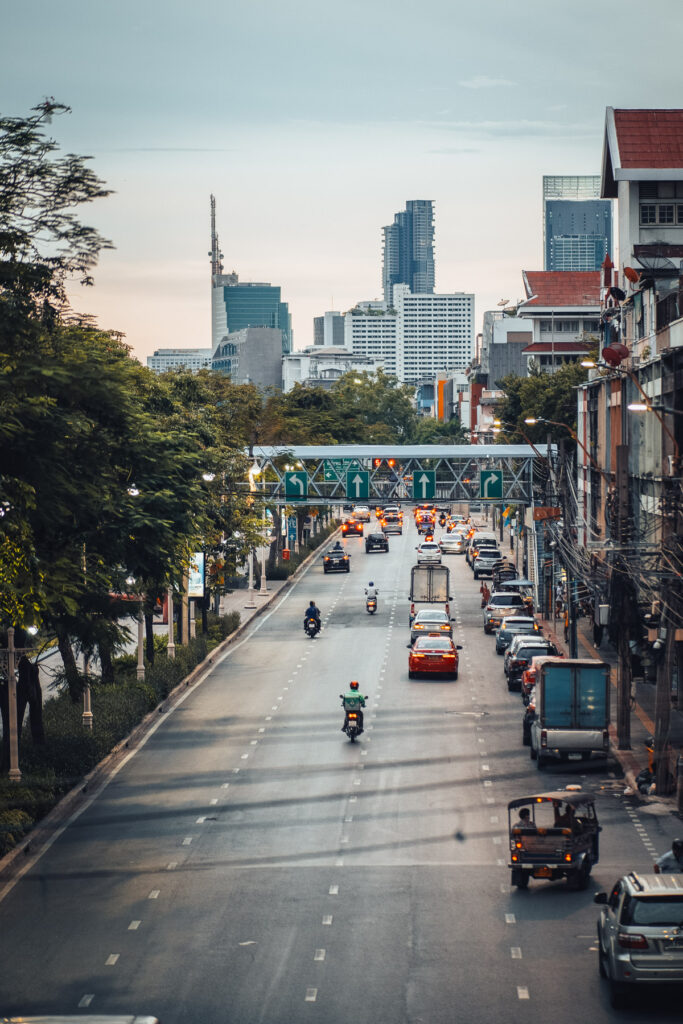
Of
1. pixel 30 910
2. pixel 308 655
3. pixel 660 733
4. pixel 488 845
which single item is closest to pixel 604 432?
pixel 308 655

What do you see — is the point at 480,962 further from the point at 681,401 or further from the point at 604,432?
the point at 604,432

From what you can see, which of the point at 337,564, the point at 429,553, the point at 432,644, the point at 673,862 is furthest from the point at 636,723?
the point at 337,564

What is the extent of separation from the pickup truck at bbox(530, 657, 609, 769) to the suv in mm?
17120

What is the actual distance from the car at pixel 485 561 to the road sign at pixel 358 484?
58.3 feet

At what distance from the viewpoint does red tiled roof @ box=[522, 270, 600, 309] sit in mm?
143625

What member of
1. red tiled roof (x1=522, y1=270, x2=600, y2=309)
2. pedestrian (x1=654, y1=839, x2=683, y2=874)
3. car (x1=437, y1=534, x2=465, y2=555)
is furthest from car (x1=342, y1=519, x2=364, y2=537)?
pedestrian (x1=654, y1=839, x2=683, y2=874)

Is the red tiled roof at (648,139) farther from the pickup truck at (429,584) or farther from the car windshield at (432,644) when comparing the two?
the car windshield at (432,644)

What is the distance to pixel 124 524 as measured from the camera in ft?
111

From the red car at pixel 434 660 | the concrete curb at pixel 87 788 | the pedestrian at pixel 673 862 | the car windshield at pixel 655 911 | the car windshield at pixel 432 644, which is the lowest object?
the concrete curb at pixel 87 788

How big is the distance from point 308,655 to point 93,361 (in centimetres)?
3086

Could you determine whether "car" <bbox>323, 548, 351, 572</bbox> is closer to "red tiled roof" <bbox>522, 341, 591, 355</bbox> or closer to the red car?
the red car

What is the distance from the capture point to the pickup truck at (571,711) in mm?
36750

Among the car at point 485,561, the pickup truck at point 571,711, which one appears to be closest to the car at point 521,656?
the pickup truck at point 571,711

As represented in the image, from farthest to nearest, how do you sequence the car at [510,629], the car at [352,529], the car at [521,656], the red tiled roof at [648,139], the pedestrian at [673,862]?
the car at [352,529]
the red tiled roof at [648,139]
the car at [510,629]
the car at [521,656]
the pedestrian at [673,862]
